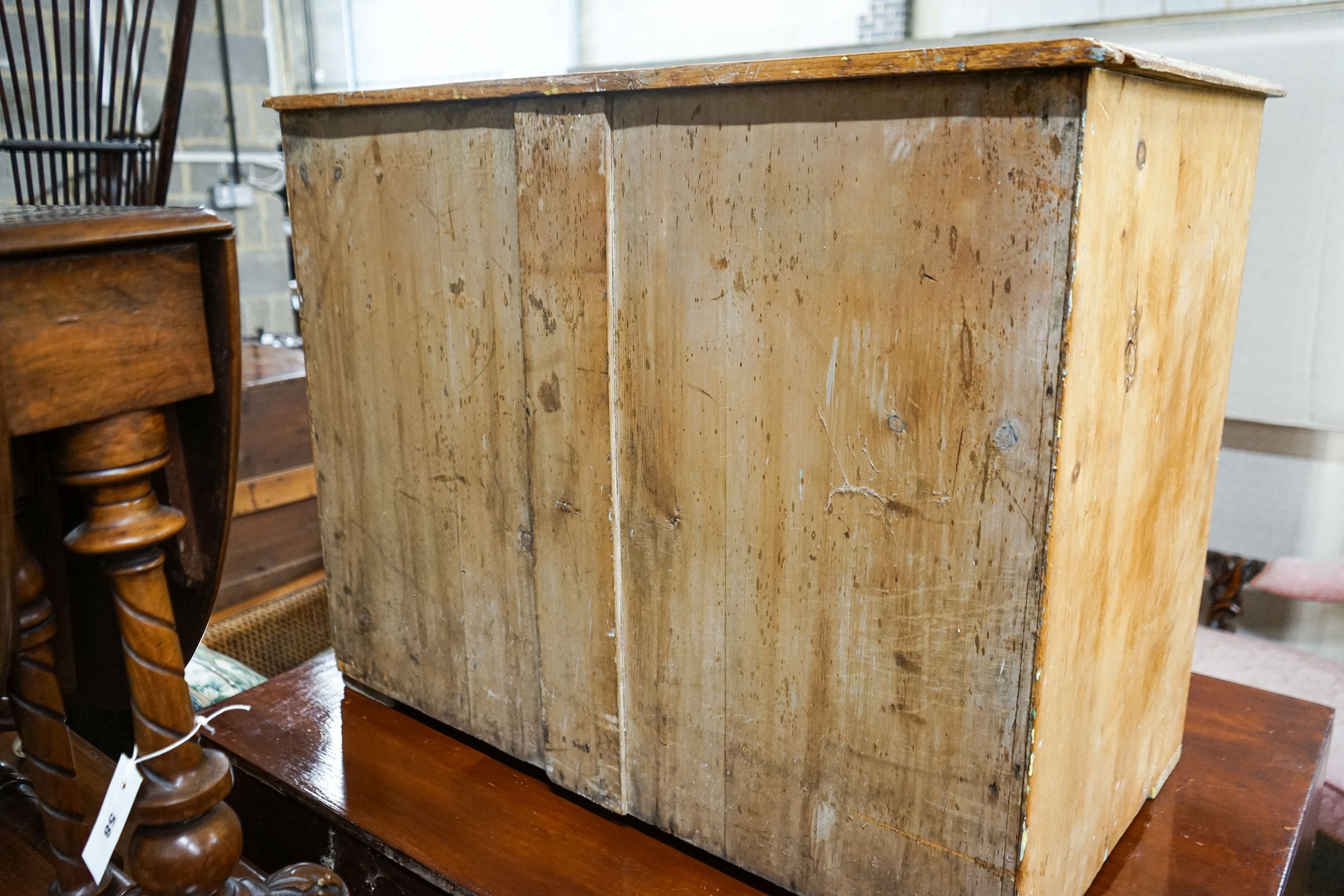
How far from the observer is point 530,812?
3.51 feet

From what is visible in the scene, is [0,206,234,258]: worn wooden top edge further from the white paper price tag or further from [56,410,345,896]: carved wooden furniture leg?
the white paper price tag

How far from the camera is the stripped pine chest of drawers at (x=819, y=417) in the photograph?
69 cm

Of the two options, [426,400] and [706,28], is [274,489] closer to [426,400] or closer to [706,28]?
[426,400]

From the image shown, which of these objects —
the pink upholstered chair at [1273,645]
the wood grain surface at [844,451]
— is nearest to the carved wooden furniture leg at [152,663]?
the wood grain surface at [844,451]

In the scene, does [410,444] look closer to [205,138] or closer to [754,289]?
[754,289]

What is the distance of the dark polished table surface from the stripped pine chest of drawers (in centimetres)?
4

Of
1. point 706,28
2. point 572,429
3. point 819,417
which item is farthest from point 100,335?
point 706,28

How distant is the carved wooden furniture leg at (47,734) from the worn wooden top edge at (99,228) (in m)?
0.28

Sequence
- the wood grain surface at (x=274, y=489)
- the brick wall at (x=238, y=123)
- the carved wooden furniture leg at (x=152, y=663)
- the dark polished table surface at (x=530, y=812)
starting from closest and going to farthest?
the carved wooden furniture leg at (x=152, y=663), the dark polished table surface at (x=530, y=812), the wood grain surface at (x=274, y=489), the brick wall at (x=238, y=123)

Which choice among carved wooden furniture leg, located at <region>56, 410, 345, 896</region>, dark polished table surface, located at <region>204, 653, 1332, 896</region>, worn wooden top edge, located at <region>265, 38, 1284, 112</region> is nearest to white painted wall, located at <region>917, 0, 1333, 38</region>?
worn wooden top edge, located at <region>265, 38, 1284, 112</region>

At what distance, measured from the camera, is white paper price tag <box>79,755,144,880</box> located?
81 centimetres

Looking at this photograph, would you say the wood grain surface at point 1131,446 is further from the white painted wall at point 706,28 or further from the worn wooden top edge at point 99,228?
the white painted wall at point 706,28

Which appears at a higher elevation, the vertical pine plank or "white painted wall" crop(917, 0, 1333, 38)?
"white painted wall" crop(917, 0, 1333, 38)

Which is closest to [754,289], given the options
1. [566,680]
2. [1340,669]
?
[566,680]
